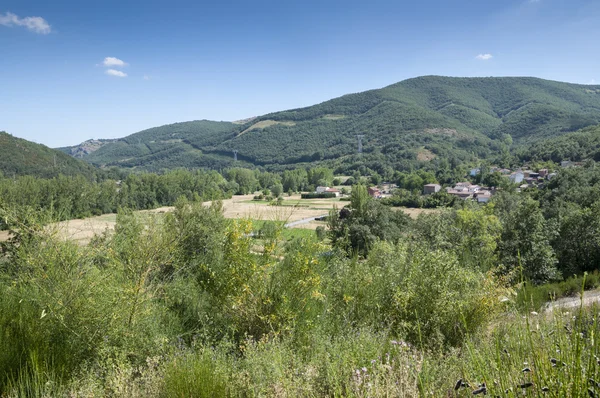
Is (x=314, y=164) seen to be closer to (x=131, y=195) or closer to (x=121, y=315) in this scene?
(x=131, y=195)

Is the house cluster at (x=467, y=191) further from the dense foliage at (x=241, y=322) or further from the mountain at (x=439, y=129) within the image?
the dense foliage at (x=241, y=322)

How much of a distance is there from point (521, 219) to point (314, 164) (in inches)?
5486

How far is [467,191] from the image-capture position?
6594 cm

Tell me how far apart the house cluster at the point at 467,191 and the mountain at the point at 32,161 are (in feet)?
287

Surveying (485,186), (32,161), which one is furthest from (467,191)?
(32,161)

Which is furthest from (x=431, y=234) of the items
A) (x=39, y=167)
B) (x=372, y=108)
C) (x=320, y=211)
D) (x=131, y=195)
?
(x=372, y=108)

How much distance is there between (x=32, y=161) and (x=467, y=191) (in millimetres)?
110131

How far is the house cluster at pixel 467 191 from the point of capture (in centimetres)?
5756

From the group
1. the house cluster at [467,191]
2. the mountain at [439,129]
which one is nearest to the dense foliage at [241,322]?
the house cluster at [467,191]

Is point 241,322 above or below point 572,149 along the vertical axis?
below

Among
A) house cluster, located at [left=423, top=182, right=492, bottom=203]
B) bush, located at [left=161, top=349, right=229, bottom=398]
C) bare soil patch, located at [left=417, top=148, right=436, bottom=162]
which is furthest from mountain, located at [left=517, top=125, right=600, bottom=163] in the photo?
bush, located at [left=161, top=349, right=229, bottom=398]

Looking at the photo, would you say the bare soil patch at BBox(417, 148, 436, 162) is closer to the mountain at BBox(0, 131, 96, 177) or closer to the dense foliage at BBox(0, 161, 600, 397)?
the mountain at BBox(0, 131, 96, 177)

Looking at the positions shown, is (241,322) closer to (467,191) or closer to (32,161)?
(467,191)

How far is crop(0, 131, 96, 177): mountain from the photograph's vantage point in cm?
9638
